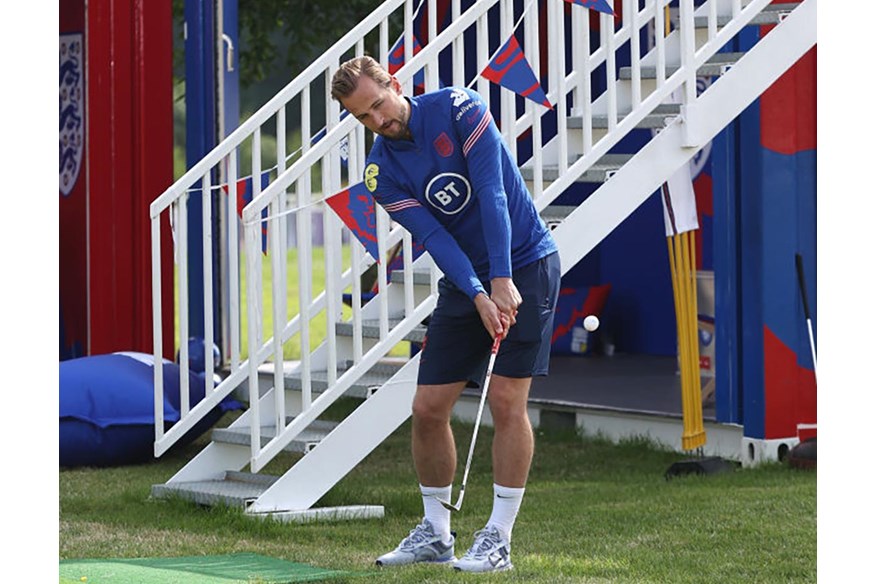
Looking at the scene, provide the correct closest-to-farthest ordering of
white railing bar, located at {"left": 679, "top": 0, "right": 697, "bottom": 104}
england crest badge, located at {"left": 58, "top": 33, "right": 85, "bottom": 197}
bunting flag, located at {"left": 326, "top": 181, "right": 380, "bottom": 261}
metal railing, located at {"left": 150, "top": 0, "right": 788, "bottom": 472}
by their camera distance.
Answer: bunting flag, located at {"left": 326, "top": 181, "right": 380, "bottom": 261}
metal railing, located at {"left": 150, "top": 0, "right": 788, "bottom": 472}
white railing bar, located at {"left": 679, "top": 0, "right": 697, "bottom": 104}
england crest badge, located at {"left": 58, "top": 33, "right": 85, "bottom": 197}

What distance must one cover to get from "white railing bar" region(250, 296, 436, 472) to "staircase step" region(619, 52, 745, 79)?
1.39 metres

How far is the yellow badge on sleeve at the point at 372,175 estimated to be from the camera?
189 inches

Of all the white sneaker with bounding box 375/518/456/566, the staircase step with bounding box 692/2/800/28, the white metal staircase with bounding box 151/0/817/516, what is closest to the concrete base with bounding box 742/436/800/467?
the white metal staircase with bounding box 151/0/817/516

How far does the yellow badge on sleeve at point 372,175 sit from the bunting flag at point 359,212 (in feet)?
2.48

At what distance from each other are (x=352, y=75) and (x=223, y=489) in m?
2.11

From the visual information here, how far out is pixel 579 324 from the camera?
1077 centimetres

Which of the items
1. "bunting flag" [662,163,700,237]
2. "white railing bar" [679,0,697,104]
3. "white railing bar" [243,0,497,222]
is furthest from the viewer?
"bunting flag" [662,163,700,237]

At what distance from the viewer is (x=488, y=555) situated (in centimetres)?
466

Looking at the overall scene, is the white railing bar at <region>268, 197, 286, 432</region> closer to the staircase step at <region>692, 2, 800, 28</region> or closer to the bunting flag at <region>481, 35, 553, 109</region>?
the bunting flag at <region>481, 35, 553, 109</region>

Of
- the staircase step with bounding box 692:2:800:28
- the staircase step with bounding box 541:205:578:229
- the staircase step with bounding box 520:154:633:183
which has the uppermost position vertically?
the staircase step with bounding box 692:2:800:28

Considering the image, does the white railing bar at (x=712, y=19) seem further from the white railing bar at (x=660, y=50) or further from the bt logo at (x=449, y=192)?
the bt logo at (x=449, y=192)

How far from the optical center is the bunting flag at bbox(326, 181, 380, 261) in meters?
5.62
